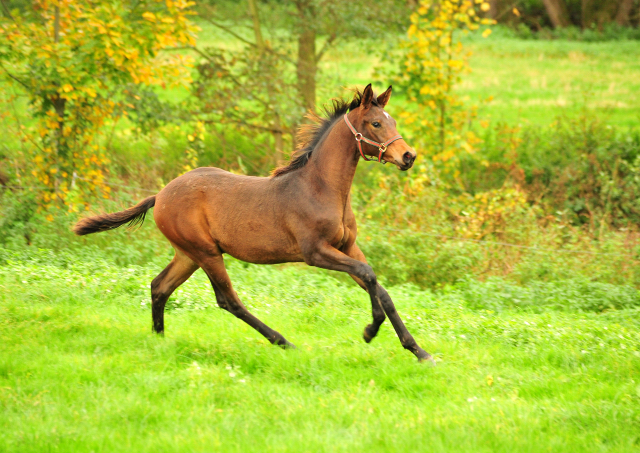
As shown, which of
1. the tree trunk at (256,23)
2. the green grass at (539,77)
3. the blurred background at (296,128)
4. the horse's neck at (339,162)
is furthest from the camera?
the green grass at (539,77)

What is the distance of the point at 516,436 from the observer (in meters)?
4.09

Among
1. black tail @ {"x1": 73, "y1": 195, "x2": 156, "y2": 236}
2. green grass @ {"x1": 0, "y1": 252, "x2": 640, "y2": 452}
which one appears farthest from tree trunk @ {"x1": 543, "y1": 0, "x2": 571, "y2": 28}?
black tail @ {"x1": 73, "y1": 195, "x2": 156, "y2": 236}

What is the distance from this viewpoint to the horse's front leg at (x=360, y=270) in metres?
5.07

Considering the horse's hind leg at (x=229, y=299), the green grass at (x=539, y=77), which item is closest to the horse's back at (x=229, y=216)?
the horse's hind leg at (x=229, y=299)

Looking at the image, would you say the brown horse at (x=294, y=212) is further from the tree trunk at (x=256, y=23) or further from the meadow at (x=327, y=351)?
the tree trunk at (x=256, y=23)

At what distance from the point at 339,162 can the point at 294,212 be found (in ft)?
1.90

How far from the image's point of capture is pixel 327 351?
5.46m

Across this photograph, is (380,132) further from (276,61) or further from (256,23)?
(256,23)

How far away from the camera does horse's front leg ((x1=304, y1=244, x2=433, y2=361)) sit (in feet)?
16.6

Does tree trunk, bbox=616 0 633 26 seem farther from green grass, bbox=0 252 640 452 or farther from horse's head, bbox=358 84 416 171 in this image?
horse's head, bbox=358 84 416 171

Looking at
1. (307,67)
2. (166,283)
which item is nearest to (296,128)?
(307,67)

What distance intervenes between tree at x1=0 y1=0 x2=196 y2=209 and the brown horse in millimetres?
5030

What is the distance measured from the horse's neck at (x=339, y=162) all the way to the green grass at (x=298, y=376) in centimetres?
148

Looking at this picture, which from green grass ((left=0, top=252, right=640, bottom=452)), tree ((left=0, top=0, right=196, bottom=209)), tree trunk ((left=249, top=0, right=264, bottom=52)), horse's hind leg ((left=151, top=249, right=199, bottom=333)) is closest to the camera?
green grass ((left=0, top=252, right=640, bottom=452))
